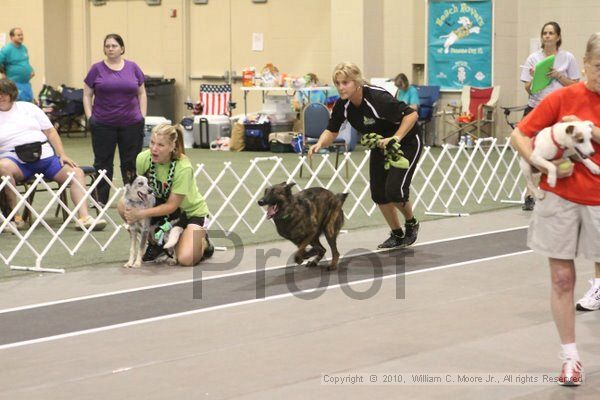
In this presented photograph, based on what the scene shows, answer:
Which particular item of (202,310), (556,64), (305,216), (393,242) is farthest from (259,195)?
(202,310)

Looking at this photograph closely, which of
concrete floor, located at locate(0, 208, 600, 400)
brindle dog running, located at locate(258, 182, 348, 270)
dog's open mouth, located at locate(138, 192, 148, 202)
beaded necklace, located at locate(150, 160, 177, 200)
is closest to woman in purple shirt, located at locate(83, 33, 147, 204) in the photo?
beaded necklace, located at locate(150, 160, 177, 200)

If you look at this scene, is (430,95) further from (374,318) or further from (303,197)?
(374,318)

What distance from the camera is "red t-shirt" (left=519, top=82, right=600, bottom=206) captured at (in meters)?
3.61

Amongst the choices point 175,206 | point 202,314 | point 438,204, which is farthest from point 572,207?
point 438,204

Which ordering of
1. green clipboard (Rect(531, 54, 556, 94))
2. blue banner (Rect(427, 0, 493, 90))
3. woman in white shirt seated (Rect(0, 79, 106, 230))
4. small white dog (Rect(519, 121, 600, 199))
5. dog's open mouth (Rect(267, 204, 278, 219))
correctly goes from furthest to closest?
Answer: blue banner (Rect(427, 0, 493, 90)) → green clipboard (Rect(531, 54, 556, 94)) → woman in white shirt seated (Rect(0, 79, 106, 230)) → dog's open mouth (Rect(267, 204, 278, 219)) → small white dog (Rect(519, 121, 600, 199))

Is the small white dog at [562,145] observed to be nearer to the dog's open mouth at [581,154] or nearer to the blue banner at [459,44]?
the dog's open mouth at [581,154]

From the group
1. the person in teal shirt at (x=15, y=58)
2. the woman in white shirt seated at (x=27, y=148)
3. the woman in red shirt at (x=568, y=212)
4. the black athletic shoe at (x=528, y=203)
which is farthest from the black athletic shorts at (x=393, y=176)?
the person in teal shirt at (x=15, y=58)

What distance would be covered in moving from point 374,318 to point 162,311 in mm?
1008

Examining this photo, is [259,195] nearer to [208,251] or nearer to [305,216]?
[208,251]

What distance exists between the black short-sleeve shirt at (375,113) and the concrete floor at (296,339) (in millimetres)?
855

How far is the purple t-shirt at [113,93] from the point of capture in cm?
808

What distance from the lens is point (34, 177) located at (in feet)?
23.9

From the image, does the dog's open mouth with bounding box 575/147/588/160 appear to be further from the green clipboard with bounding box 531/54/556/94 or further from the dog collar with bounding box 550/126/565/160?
the green clipboard with bounding box 531/54/556/94

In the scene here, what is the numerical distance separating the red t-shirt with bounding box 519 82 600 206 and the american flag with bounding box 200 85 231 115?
41.1 feet
